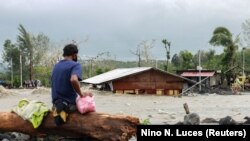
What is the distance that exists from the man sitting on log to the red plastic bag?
0.07 metres

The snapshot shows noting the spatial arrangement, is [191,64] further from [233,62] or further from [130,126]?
[130,126]

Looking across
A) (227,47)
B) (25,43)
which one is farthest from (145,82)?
(25,43)

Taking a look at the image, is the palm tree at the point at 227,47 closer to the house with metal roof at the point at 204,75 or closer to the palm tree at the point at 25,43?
the house with metal roof at the point at 204,75

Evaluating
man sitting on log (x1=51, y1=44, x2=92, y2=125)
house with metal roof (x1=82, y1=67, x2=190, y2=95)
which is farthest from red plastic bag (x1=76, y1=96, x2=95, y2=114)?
house with metal roof (x1=82, y1=67, x2=190, y2=95)

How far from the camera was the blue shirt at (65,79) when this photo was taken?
8.64 meters

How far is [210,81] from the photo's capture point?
48438mm

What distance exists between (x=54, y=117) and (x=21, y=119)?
1016 millimetres

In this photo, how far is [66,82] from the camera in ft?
28.6

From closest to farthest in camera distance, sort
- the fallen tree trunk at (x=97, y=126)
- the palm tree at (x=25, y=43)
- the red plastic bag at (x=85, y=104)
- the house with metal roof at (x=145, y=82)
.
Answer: the red plastic bag at (x=85, y=104)
the fallen tree trunk at (x=97, y=126)
the house with metal roof at (x=145, y=82)
the palm tree at (x=25, y=43)

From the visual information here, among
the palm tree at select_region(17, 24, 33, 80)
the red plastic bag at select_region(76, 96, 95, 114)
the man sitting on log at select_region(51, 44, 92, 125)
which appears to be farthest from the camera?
the palm tree at select_region(17, 24, 33, 80)

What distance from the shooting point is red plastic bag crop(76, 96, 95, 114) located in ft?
28.7

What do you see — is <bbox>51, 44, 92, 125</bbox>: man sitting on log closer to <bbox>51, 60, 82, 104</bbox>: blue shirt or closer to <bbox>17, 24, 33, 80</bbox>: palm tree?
<bbox>51, 60, 82, 104</bbox>: blue shirt

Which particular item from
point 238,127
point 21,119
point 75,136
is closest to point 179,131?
point 238,127

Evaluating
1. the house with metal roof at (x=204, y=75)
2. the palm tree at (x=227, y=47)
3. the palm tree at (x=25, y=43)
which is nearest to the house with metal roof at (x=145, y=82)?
the house with metal roof at (x=204, y=75)
